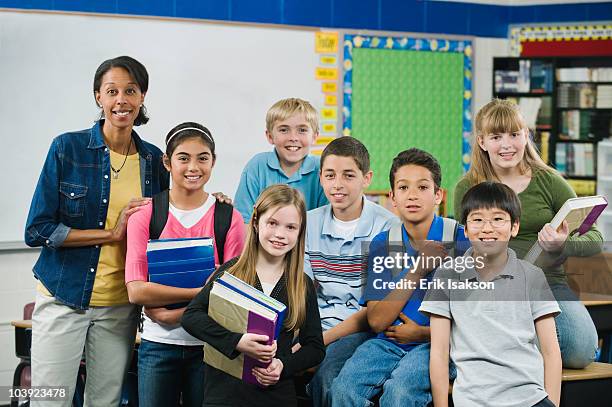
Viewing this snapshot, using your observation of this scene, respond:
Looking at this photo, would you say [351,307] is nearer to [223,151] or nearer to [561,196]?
[561,196]

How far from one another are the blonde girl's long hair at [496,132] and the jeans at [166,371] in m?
1.18

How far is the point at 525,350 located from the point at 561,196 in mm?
675

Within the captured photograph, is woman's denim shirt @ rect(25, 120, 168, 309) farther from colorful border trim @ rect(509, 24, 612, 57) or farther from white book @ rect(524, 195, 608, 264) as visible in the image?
colorful border trim @ rect(509, 24, 612, 57)

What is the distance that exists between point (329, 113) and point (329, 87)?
0.19 metres

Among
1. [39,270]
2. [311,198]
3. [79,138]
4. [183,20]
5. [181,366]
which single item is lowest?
[181,366]

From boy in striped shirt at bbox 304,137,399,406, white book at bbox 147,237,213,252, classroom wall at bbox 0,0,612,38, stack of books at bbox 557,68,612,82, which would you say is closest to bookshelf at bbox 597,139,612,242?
stack of books at bbox 557,68,612,82

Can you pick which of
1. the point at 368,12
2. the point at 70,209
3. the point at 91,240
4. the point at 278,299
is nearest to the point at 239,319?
the point at 278,299

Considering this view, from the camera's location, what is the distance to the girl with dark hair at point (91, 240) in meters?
3.04

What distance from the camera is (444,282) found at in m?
2.93

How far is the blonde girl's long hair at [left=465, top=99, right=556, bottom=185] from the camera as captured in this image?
3285mm

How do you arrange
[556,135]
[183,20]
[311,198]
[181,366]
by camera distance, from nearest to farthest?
[181,366], [311,198], [183,20], [556,135]

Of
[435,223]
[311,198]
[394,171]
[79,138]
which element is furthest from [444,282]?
[79,138]

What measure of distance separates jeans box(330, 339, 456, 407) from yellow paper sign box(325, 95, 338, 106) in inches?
157

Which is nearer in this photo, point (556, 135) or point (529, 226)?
point (529, 226)
